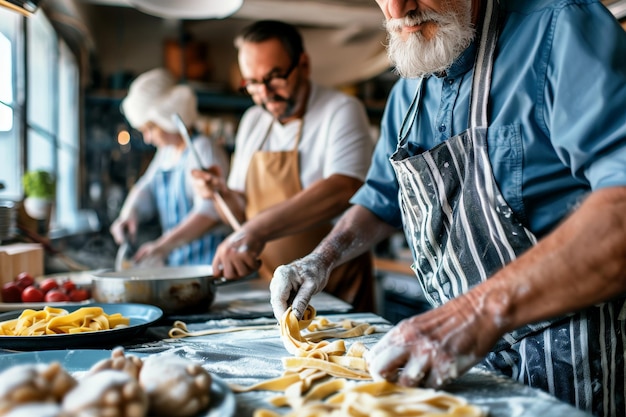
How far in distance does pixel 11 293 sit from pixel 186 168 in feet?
5.68

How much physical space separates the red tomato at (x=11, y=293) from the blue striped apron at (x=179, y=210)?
1.43 metres

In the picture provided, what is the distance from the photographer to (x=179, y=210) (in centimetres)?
362

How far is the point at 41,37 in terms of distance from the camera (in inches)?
181

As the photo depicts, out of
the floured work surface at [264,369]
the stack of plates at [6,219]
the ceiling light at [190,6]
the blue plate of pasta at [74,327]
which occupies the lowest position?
the floured work surface at [264,369]

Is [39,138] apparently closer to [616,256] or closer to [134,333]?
[134,333]

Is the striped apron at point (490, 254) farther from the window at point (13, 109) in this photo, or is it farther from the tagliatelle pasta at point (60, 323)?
the window at point (13, 109)

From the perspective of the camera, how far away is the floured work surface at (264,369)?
95 cm

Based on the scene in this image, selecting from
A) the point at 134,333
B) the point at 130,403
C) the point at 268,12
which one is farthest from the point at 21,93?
the point at 130,403

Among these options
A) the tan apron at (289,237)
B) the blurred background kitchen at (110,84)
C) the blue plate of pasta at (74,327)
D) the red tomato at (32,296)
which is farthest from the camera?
the blurred background kitchen at (110,84)

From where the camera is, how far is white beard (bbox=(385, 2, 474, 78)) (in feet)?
4.61

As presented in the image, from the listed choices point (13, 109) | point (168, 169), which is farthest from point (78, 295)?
point (13, 109)

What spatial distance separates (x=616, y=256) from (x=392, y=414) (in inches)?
18.6

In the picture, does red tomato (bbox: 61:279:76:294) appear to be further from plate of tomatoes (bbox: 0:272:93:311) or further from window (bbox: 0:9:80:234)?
window (bbox: 0:9:80:234)

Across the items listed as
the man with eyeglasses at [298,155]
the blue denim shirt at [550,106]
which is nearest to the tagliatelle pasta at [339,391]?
the blue denim shirt at [550,106]
